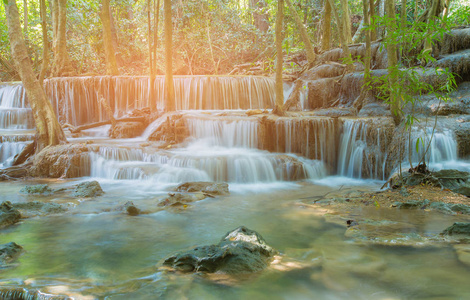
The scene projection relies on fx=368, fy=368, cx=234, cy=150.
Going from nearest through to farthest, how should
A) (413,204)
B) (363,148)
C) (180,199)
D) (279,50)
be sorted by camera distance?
(413,204) → (180,199) → (363,148) → (279,50)

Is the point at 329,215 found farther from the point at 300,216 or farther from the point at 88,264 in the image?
the point at 88,264

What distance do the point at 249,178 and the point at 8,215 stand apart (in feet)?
16.5

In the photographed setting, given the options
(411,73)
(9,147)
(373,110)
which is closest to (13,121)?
(9,147)

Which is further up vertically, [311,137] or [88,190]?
[311,137]

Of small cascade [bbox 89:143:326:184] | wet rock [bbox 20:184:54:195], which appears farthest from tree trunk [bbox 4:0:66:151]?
wet rock [bbox 20:184:54:195]

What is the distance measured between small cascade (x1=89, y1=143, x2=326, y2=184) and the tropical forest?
0.03 m

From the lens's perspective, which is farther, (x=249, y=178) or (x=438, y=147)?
(x=249, y=178)

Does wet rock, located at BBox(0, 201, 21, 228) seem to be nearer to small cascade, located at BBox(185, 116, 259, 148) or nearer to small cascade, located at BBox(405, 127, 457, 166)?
small cascade, located at BBox(185, 116, 259, 148)

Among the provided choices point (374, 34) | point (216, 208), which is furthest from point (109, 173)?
point (374, 34)

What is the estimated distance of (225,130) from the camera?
35.2 feet

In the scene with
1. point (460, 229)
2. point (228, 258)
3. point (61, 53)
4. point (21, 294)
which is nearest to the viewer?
point (21, 294)

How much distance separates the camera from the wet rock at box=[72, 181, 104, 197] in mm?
7068

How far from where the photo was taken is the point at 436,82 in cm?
1049

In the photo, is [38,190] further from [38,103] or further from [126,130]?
[126,130]
